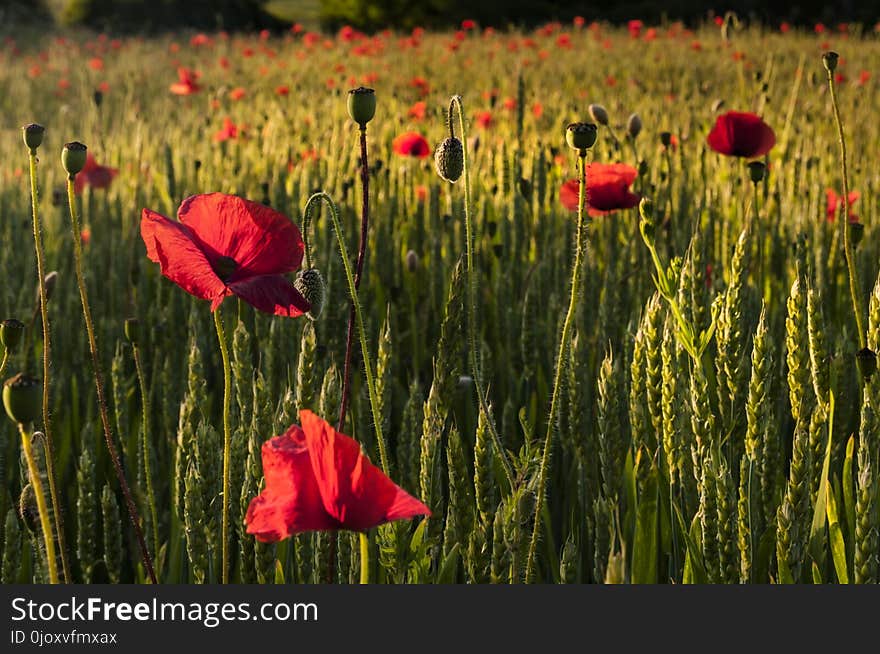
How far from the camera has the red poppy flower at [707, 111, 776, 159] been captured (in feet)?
6.52

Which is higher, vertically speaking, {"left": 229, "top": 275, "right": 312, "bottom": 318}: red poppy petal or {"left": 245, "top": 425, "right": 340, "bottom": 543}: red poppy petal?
{"left": 229, "top": 275, "right": 312, "bottom": 318}: red poppy petal

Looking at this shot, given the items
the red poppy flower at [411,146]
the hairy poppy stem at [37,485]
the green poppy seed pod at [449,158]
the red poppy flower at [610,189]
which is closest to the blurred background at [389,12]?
the red poppy flower at [411,146]

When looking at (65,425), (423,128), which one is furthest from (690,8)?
(65,425)

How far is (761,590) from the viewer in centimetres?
84

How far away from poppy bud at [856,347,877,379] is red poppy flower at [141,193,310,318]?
1.69 feet

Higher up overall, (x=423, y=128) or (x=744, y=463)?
(x=423, y=128)

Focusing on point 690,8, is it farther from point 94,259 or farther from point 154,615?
point 154,615

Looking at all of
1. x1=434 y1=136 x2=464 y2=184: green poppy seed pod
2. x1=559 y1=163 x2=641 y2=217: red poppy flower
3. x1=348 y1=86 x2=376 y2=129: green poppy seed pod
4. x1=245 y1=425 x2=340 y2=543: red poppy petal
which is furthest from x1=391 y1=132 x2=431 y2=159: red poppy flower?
x1=245 y1=425 x2=340 y2=543: red poppy petal

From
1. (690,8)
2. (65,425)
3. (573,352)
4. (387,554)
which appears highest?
(690,8)

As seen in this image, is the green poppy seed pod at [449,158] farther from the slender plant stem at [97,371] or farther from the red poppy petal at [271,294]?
the slender plant stem at [97,371]

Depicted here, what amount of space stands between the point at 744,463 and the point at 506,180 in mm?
1842

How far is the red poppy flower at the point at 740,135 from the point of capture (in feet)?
6.52

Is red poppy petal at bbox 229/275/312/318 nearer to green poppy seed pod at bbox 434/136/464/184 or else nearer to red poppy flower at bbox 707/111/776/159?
green poppy seed pod at bbox 434/136/464/184

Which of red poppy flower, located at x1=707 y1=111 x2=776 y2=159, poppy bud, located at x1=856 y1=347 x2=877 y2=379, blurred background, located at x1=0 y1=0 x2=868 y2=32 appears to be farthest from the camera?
blurred background, located at x1=0 y1=0 x2=868 y2=32
